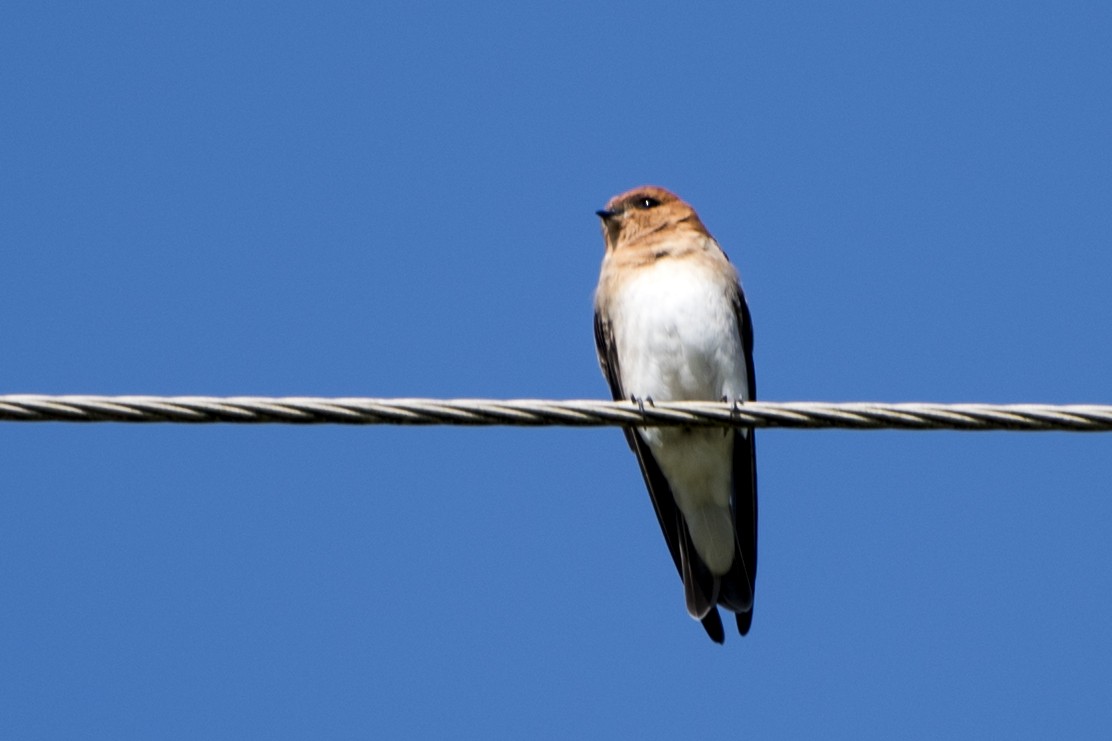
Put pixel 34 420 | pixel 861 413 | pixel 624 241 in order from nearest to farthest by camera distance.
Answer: pixel 34 420 → pixel 861 413 → pixel 624 241

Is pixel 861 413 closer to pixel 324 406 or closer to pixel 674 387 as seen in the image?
pixel 324 406

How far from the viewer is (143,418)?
4.84 meters

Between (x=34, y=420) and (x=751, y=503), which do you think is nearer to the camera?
(x=34, y=420)

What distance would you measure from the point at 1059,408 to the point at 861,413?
621mm

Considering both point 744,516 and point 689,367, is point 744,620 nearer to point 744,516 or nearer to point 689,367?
point 744,516

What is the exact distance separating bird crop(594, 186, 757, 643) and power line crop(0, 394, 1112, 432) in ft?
9.38

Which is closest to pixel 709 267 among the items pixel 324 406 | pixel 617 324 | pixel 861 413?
pixel 617 324

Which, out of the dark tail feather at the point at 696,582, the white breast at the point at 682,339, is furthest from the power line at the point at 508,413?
the dark tail feather at the point at 696,582

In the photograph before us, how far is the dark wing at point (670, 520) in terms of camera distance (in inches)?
330

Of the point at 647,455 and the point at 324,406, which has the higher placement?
the point at 647,455

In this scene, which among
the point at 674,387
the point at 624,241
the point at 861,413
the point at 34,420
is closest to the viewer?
the point at 34,420

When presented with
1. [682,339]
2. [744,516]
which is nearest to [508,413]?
[682,339]

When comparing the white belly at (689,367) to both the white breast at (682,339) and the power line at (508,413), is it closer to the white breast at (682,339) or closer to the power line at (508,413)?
the white breast at (682,339)

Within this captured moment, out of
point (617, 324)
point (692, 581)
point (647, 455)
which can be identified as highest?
point (617, 324)
